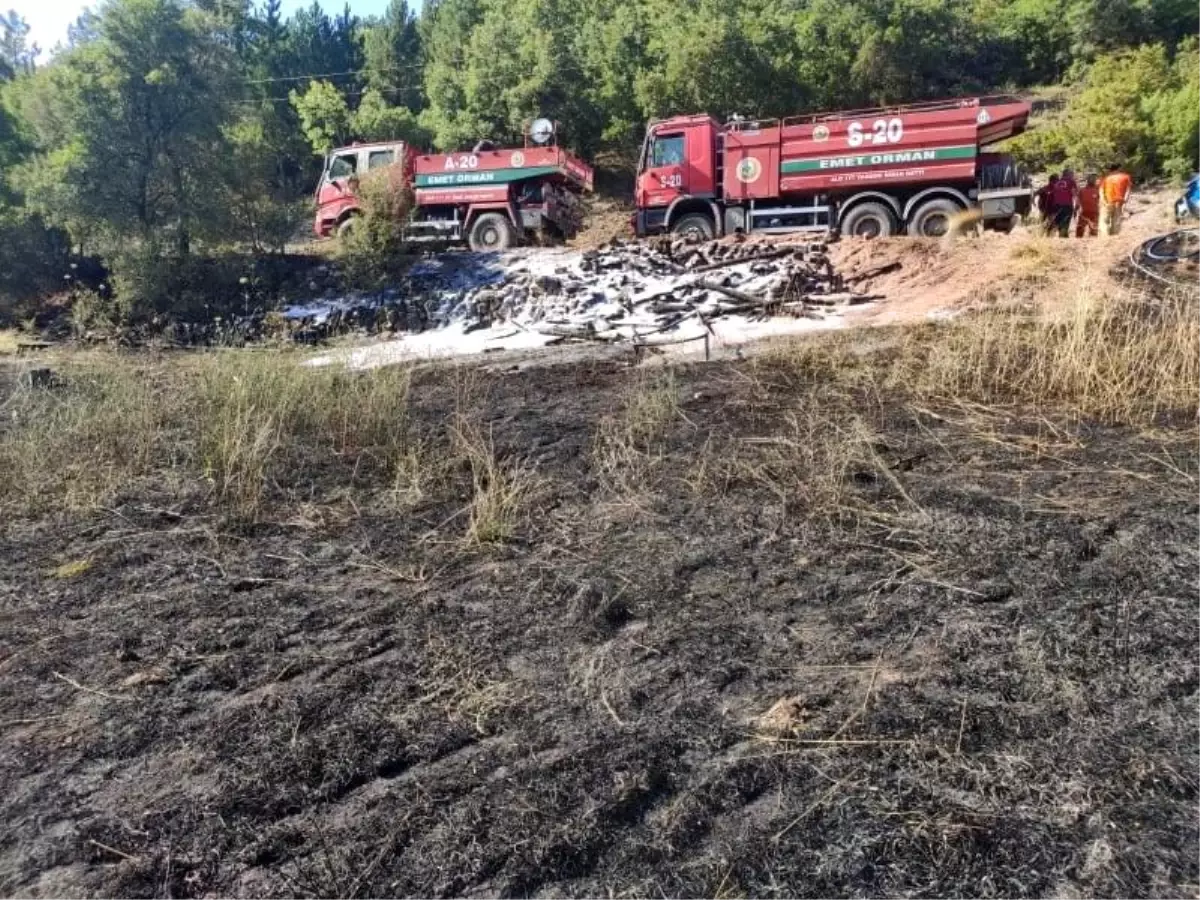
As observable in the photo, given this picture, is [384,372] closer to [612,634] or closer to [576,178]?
[612,634]

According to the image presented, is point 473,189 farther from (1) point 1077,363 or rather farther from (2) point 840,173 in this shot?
(1) point 1077,363

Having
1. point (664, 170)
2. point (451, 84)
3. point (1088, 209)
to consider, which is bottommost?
point (1088, 209)

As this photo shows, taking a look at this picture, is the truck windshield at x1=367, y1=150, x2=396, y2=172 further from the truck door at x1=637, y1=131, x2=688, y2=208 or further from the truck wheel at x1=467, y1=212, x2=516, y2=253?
the truck door at x1=637, y1=131, x2=688, y2=208

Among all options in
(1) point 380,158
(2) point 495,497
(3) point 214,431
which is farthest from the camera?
(1) point 380,158

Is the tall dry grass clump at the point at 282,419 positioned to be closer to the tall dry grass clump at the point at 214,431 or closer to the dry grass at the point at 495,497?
the tall dry grass clump at the point at 214,431

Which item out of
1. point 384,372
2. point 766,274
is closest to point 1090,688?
point 384,372

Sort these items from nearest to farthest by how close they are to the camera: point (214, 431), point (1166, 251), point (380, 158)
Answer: point (214, 431) < point (1166, 251) < point (380, 158)

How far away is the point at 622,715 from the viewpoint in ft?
7.65

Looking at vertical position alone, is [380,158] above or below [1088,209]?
above

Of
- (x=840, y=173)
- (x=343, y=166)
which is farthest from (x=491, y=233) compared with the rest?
(x=840, y=173)

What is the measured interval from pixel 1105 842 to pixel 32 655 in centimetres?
333

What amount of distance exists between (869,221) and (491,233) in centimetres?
742

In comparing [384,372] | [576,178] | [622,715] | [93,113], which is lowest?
[622,715]

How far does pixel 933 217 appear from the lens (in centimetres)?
1359
